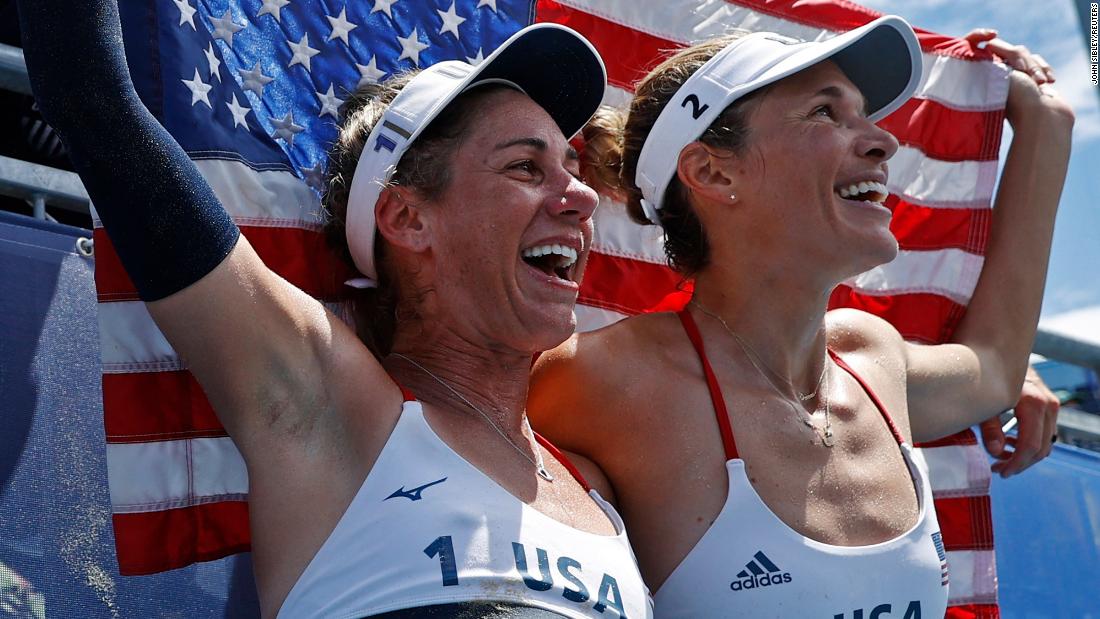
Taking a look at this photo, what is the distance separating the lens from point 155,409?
7.88 feet

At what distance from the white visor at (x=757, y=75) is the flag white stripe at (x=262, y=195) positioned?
2.49ft

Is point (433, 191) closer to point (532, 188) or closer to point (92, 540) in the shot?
point (532, 188)

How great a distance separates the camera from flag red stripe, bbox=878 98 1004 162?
3.71 m

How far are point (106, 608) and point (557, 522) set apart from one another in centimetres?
95

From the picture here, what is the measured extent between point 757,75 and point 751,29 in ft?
3.44

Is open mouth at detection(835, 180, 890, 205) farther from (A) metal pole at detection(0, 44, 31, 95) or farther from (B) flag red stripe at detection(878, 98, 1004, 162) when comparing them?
(A) metal pole at detection(0, 44, 31, 95)

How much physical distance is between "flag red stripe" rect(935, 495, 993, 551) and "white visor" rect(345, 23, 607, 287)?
1.55m

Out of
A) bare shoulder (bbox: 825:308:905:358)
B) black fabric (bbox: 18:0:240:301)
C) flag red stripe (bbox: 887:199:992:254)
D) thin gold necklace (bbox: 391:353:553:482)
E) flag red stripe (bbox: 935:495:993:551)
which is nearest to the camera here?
black fabric (bbox: 18:0:240:301)

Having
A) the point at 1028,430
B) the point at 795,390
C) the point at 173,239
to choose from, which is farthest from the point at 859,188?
the point at 173,239

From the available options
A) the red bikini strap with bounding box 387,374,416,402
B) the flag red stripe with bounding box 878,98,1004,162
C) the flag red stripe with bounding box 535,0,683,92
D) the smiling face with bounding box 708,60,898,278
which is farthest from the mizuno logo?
the flag red stripe with bounding box 878,98,1004,162

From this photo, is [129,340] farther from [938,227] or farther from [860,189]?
[938,227]

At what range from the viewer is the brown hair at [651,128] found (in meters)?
2.66

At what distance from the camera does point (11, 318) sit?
244cm

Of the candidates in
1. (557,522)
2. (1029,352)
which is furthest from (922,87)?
(557,522)
